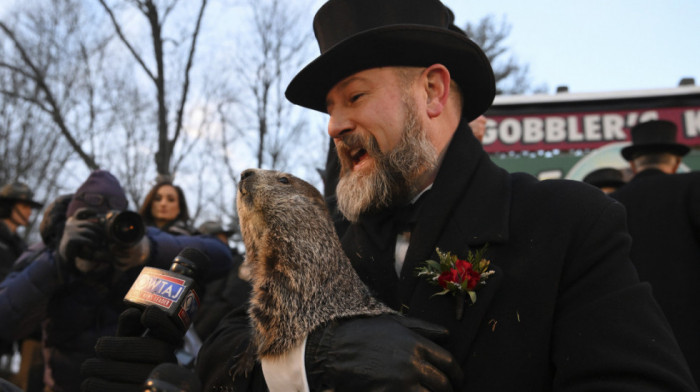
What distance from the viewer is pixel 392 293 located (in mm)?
1961

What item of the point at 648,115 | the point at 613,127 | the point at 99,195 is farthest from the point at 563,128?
the point at 99,195

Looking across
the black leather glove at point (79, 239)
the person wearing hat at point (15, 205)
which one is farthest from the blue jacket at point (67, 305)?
the person wearing hat at point (15, 205)

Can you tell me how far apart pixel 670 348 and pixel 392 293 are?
0.86 metres

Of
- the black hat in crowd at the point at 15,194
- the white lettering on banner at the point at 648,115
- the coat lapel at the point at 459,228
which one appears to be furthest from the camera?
the white lettering on banner at the point at 648,115

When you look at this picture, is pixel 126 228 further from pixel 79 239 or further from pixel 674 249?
pixel 674 249

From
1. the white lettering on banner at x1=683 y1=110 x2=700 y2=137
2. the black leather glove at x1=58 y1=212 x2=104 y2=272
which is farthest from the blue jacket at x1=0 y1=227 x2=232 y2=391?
the white lettering on banner at x1=683 y1=110 x2=700 y2=137

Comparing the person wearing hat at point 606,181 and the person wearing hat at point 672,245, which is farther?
the person wearing hat at point 606,181

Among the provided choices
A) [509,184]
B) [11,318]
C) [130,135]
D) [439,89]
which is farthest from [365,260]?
[130,135]

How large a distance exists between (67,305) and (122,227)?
74 cm

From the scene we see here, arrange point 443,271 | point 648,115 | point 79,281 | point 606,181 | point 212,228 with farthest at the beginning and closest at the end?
point 648,115 < point 212,228 < point 606,181 < point 79,281 < point 443,271

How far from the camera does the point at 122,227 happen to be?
3314mm

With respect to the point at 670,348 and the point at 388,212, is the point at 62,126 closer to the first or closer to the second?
the point at 388,212

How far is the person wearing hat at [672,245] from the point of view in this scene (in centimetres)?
307

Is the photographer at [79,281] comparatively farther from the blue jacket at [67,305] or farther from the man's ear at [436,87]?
the man's ear at [436,87]
